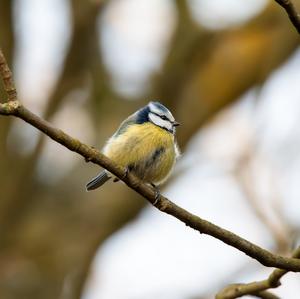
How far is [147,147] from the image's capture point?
129 inches

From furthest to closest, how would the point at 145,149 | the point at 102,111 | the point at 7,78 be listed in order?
the point at 102,111, the point at 145,149, the point at 7,78

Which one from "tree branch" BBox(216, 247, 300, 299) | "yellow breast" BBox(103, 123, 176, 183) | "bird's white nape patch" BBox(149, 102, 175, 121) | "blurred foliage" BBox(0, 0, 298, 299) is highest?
"blurred foliage" BBox(0, 0, 298, 299)

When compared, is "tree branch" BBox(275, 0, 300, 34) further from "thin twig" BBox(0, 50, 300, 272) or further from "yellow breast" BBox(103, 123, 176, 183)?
"yellow breast" BBox(103, 123, 176, 183)

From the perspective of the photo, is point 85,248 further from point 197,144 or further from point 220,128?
point 220,128

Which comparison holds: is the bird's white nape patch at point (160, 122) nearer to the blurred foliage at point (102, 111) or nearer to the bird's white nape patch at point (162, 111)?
the bird's white nape patch at point (162, 111)

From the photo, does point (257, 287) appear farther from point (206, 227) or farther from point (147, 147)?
point (147, 147)

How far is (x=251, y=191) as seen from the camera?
622 centimetres

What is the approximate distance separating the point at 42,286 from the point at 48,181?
2.92ft

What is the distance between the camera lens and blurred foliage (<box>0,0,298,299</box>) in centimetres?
548

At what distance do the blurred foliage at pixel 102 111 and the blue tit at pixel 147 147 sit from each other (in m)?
2.06

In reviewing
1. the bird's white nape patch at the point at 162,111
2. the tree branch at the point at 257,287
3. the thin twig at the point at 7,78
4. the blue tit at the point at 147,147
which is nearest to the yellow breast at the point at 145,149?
the blue tit at the point at 147,147

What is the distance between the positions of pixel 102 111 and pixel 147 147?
263cm

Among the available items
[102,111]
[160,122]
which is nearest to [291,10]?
[160,122]

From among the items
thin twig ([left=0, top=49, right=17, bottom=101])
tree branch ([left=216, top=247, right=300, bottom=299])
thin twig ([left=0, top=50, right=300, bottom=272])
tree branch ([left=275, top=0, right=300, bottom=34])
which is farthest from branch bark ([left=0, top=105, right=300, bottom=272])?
tree branch ([left=275, top=0, right=300, bottom=34])
